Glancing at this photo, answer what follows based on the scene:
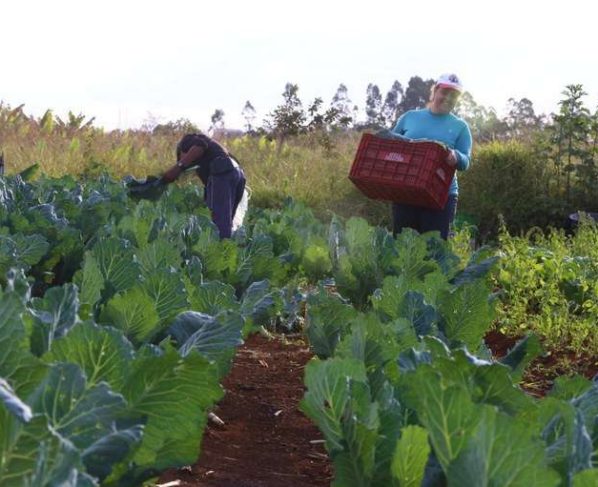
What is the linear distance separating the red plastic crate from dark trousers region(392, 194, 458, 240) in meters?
0.09

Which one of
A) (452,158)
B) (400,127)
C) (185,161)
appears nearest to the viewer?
(452,158)

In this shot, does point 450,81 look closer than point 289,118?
Yes

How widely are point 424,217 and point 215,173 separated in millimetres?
1716

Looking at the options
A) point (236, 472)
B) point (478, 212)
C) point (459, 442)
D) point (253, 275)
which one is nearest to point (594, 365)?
point (253, 275)

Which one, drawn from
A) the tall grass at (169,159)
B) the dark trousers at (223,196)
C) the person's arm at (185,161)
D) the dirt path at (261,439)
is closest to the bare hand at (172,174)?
the person's arm at (185,161)

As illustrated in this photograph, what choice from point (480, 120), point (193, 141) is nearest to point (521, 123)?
point (480, 120)

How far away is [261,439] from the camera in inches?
159

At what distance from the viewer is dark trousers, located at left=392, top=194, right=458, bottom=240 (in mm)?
7547

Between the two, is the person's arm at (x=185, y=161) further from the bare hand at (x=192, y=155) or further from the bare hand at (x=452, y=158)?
the bare hand at (x=452, y=158)

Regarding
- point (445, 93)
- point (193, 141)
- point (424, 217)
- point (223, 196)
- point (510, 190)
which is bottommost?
point (510, 190)

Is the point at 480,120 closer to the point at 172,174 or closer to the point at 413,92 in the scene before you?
the point at 172,174

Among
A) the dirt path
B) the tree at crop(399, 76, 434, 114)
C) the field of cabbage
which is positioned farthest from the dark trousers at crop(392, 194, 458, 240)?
the tree at crop(399, 76, 434, 114)

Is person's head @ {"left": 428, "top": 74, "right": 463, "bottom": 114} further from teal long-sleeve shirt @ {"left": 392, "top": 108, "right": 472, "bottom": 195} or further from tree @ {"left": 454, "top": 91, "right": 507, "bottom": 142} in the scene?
tree @ {"left": 454, "top": 91, "right": 507, "bottom": 142}

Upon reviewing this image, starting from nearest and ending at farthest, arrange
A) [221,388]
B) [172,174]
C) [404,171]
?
[221,388], [404,171], [172,174]
